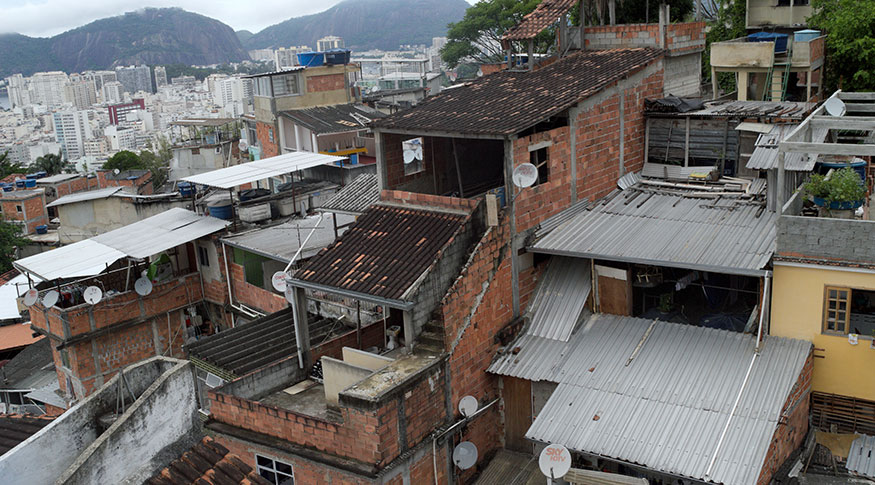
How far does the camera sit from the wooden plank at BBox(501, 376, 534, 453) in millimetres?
16875

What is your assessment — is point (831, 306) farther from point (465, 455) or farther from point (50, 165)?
point (50, 165)

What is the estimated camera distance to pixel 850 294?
1468 centimetres

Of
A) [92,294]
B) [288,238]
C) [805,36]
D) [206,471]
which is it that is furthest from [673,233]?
[92,294]

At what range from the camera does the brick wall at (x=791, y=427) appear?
13.8 m

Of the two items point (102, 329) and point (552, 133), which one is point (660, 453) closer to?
point (552, 133)

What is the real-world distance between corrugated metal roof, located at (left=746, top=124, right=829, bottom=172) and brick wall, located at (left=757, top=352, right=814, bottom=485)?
155 inches

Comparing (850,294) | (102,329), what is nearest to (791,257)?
(850,294)

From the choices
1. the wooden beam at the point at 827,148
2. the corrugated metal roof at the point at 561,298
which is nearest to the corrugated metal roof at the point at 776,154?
the wooden beam at the point at 827,148

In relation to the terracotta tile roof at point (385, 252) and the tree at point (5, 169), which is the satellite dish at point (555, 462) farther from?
the tree at point (5, 169)

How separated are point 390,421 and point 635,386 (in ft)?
15.9

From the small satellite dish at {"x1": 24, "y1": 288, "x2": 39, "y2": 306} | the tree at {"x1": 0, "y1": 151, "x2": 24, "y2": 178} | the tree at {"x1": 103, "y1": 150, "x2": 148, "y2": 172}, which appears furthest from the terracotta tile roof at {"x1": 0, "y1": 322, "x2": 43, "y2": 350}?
the tree at {"x1": 103, "y1": 150, "x2": 148, "y2": 172}

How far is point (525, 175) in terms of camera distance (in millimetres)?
16375

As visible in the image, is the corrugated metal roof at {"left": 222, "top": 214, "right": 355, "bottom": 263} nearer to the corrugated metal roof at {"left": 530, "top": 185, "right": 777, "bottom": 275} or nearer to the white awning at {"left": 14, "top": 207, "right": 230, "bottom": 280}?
the white awning at {"left": 14, "top": 207, "right": 230, "bottom": 280}

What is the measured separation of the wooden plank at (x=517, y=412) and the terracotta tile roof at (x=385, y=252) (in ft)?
10.7
